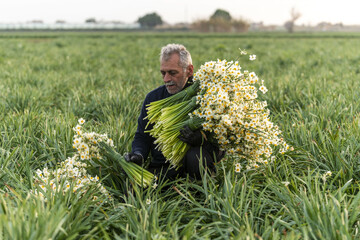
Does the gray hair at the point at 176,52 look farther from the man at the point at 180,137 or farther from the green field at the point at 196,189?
the green field at the point at 196,189

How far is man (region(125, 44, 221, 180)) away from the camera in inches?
113

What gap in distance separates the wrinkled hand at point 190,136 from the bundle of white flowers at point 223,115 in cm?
5

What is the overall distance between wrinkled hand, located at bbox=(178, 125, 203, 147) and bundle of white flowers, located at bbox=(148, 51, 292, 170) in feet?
0.16

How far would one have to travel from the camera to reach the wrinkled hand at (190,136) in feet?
8.83

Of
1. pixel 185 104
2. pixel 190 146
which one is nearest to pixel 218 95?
pixel 185 104

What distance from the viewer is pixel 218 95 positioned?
2.45m

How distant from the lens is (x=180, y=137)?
2.79 meters

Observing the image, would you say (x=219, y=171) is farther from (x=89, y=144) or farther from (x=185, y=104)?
(x=89, y=144)

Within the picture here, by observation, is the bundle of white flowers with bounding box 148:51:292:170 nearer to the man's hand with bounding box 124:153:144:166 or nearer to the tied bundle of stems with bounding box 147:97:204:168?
the tied bundle of stems with bounding box 147:97:204:168

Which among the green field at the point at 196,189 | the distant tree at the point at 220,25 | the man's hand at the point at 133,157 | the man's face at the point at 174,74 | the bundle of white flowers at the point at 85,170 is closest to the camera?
the green field at the point at 196,189

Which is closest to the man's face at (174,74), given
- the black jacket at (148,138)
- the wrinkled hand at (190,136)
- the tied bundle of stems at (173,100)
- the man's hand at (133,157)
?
the black jacket at (148,138)

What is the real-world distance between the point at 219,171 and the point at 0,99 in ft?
13.6

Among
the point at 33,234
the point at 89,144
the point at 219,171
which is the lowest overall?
the point at 219,171

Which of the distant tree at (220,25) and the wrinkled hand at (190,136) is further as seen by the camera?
the distant tree at (220,25)
